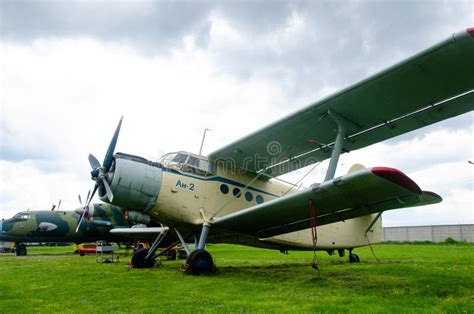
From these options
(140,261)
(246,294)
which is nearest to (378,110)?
(246,294)

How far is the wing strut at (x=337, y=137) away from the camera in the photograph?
8616 millimetres

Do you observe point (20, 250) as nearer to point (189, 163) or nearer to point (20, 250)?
point (20, 250)

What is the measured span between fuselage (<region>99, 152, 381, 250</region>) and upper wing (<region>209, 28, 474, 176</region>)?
0.60 metres

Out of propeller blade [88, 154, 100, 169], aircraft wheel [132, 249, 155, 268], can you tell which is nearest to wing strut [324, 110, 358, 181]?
propeller blade [88, 154, 100, 169]

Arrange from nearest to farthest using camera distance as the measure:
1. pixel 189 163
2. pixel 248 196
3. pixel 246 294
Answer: pixel 246 294, pixel 189 163, pixel 248 196

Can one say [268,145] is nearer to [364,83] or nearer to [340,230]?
[364,83]

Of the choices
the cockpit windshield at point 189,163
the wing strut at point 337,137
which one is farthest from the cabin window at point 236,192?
the wing strut at point 337,137

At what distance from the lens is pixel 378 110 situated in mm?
8977

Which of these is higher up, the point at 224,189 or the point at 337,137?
the point at 337,137

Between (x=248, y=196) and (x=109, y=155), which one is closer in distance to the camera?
(x=109, y=155)

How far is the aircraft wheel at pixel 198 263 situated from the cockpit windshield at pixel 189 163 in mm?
2282

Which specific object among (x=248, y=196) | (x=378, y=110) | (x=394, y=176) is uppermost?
(x=378, y=110)

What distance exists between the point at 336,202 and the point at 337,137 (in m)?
1.58

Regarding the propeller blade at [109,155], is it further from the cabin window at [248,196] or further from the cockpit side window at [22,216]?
the cockpit side window at [22,216]
